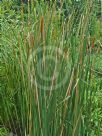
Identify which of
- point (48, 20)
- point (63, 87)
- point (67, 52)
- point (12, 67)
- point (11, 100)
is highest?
point (48, 20)

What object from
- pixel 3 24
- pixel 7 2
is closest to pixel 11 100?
pixel 3 24

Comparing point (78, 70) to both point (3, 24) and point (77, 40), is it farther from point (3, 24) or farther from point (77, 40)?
point (3, 24)

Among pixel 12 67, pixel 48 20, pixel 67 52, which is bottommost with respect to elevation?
pixel 12 67

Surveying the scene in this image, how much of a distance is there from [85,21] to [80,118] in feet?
1.67

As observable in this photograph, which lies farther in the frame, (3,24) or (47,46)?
(3,24)

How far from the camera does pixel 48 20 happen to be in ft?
6.48

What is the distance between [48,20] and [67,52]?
0.79ft

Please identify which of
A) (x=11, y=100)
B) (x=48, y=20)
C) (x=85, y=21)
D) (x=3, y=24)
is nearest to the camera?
(x=85, y=21)

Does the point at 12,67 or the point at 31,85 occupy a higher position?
the point at 31,85

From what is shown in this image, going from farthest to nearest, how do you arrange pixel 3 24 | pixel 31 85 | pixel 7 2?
pixel 7 2
pixel 3 24
pixel 31 85

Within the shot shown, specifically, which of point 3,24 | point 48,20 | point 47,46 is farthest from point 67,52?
point 3,24

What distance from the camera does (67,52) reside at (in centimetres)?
186

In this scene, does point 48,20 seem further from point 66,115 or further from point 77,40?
point 66,115

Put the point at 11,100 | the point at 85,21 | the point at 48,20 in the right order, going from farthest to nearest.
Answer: the point at 11,100, the point at 48,20, the point at 85,21
